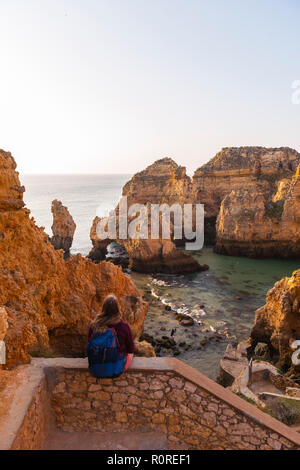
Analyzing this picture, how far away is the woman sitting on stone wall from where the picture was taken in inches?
174

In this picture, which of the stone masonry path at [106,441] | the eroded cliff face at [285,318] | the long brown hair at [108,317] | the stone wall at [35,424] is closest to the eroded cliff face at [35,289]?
the stone wall at [35,424]

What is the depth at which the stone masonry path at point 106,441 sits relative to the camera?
432 cm

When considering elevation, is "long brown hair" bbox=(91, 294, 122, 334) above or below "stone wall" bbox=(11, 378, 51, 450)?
above

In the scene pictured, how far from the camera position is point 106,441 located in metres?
4.42

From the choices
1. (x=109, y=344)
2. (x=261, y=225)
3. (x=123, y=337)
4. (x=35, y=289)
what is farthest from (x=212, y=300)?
(x=109, y=344)

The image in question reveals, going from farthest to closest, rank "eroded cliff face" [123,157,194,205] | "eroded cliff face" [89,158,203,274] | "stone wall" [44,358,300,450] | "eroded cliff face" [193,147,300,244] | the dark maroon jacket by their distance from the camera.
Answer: "eroded cliff face" [193,147,300,244] < "eroded cliff face" [123,157,194,205] < "eroded cliff face" [89,158,203,274] < the dark maroon jacket < "stone wall" [44,358,300,450]

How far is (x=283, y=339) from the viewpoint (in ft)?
45.7

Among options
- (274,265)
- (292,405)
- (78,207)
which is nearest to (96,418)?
(292,405)

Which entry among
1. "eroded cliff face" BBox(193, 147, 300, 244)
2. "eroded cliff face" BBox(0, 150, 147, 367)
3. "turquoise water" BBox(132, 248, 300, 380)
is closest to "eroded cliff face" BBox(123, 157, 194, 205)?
"eroded cliff face" BBox(193, 147, 300, 244)

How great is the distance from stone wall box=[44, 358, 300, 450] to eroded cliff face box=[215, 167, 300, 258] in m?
35.2

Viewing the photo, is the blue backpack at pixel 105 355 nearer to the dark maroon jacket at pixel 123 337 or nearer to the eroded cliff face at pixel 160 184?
the dark maroon jacket at pixel 123 337

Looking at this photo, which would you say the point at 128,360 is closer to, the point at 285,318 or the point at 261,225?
the point at 285,318

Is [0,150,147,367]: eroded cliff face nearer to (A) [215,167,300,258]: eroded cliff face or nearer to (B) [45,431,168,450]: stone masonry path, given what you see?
(B) [45,431,168,450]: stone masonry path
